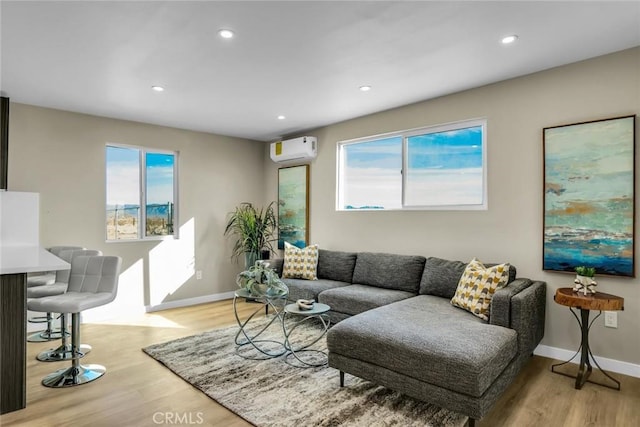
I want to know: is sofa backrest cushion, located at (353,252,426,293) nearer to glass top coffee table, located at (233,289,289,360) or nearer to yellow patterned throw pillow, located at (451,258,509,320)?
yellow patterned throw pillow, located at (451,258,509,320)

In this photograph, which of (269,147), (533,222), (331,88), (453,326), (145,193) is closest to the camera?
(453,326)

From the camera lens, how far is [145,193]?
4.95 metres

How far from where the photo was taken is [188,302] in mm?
5219

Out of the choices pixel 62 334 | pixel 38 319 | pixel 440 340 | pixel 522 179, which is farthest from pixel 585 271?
pixel 38 319

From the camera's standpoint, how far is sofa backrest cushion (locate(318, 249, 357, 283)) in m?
4.46


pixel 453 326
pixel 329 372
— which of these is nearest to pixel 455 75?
pixel 453 326

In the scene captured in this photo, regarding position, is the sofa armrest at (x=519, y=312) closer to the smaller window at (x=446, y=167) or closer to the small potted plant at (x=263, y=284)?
the smaller window at (x=446, y=167)

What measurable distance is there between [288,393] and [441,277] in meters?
1.82

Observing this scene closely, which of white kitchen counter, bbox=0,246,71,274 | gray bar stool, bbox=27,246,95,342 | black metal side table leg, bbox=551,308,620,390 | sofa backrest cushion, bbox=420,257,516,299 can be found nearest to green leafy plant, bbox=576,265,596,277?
black metal side table leg, bbox=551,308,620,390

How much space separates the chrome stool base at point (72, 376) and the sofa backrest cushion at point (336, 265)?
254cm

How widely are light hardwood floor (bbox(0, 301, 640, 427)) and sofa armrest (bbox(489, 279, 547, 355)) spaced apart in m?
0.33

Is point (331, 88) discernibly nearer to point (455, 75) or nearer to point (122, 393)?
point (455, 75)

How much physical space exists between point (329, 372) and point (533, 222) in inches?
86.3

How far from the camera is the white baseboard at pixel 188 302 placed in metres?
4.87
